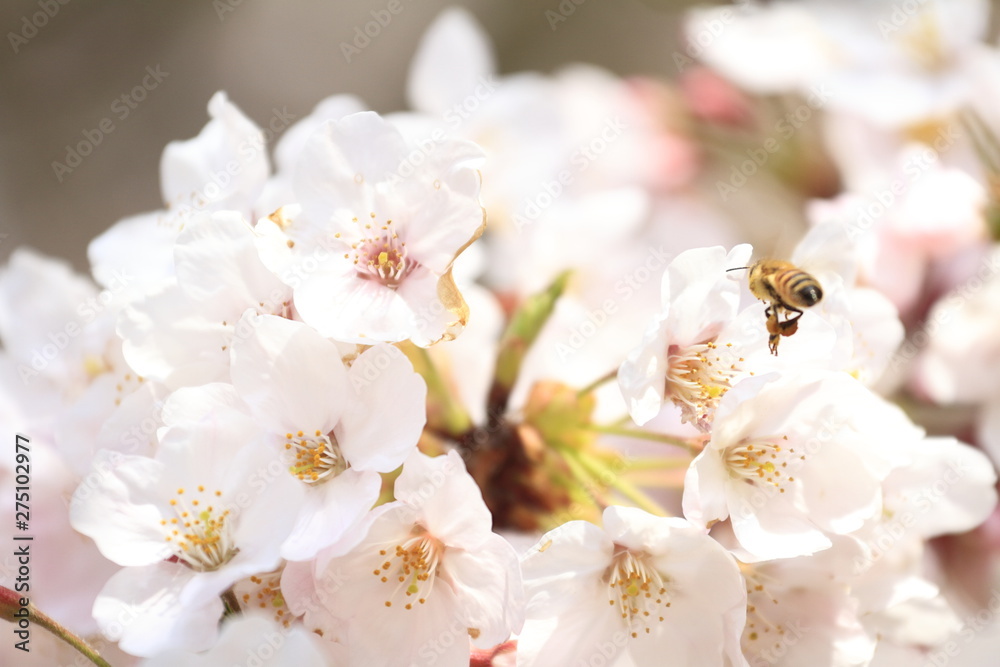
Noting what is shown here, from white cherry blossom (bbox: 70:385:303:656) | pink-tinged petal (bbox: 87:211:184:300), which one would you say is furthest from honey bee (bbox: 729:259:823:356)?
pink-tinged petal (bbox: 87:211:184:300)

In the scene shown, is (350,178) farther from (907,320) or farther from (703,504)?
(907,320)

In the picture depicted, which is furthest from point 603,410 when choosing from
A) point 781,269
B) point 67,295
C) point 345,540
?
point 67,295

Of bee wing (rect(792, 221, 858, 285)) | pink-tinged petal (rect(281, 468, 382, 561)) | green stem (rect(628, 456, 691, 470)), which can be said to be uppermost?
pink-tinged petal (rect(281, 468, 382, 561))

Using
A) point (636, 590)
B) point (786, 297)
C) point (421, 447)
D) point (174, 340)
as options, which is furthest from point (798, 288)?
point (174, 340)

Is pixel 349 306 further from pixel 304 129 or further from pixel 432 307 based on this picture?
pixel 304 129

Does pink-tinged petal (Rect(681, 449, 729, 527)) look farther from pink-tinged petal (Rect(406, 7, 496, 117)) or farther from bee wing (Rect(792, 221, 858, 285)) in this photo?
pink-tinged petal (Rect(406, 7, 496, 117))

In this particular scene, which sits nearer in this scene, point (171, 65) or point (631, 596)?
point (631, 596)

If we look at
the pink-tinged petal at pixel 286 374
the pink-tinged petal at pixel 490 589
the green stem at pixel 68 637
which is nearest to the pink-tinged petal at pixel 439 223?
the pink-tinged petal at pixel 286 374
